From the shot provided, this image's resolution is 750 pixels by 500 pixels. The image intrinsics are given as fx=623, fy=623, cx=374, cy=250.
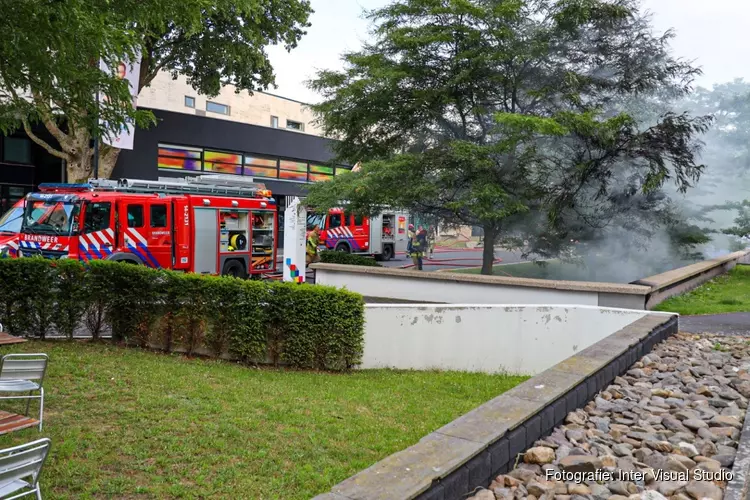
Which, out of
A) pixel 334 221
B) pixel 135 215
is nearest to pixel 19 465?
pixel 135 215

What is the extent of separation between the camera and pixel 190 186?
15.8 meters

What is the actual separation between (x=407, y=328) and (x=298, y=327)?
6.30 ft

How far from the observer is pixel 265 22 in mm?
21547

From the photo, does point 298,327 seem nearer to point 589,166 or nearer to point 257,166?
point 589,166

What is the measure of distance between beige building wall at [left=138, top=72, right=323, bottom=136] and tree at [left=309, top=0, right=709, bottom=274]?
1709 centimetres

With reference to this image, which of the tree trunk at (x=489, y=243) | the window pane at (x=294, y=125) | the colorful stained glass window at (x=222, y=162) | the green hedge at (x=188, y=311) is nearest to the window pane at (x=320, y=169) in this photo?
the colorful stained glass window at (x=222, y=162)

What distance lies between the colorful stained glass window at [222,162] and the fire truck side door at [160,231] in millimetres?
12466

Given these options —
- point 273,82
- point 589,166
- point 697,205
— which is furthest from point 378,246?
point 589,166

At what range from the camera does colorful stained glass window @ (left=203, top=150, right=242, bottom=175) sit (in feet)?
89.3

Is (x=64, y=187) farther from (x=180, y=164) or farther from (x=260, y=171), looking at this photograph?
(x=260, y=171)

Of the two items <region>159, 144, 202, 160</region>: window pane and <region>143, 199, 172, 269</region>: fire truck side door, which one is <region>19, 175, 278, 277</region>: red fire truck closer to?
<region>143, 199, 172, 269</region>: fire truck side door

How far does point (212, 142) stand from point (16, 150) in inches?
297

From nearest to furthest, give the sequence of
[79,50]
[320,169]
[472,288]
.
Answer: [79,50], [472,288], [320,169]

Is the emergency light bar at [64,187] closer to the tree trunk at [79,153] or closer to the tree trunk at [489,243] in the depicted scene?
the tree trunk at [79,153]
